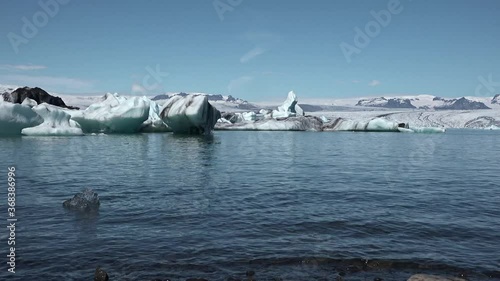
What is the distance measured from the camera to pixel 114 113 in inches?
2044

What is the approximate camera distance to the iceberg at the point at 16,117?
136ft

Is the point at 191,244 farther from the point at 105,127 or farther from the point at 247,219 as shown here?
the point at 105,127

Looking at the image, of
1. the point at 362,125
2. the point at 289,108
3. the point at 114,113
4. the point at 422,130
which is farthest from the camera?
the point at 289,108

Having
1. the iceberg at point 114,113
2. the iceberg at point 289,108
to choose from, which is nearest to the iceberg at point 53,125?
the iceberg at point 114,113

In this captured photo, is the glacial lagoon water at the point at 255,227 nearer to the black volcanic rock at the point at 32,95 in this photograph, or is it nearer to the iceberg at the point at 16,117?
the iceberg at the point at 16,117

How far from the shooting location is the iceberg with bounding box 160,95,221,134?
48688 millimetres

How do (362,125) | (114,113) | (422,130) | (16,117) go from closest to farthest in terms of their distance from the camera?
(16,117) < (114,113) < (362,125) < (422,130)

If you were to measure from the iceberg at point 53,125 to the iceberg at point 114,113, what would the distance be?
4169mm

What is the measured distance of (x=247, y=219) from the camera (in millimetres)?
10617

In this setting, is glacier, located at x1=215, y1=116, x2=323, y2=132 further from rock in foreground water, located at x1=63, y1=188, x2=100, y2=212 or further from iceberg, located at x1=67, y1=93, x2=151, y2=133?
rock in foreground water, located at x1=63, y1=188, x2=100, y2=212

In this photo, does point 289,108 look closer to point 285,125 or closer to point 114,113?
point 285,125

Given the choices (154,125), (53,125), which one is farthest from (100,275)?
(154,125)

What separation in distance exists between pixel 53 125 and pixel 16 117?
507 cm

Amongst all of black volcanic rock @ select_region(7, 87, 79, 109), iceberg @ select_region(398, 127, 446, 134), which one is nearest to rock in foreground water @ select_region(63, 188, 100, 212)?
black volcanic rock @ select_region(7, 87, 79, 109)
